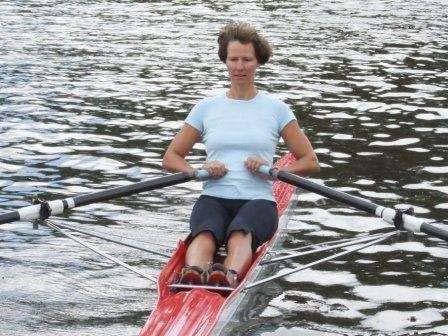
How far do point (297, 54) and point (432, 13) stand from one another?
13580 mm

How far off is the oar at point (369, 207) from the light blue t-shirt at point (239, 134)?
1.00 ft

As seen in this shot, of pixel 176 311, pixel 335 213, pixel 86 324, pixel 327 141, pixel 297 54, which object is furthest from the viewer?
pixel 297 54

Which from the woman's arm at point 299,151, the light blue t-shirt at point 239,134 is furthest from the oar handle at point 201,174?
the woman's arm at point 299,151

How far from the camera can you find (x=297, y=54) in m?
29.0

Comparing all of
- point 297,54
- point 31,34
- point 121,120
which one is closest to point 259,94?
point 121,120

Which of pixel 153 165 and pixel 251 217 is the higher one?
pixel 251 217

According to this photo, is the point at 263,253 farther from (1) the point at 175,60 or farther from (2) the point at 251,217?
(1) the point at 175,60

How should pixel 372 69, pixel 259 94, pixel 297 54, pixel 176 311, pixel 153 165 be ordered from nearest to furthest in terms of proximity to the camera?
pixel 176 311 → pixel 259 94 → pixel 153 165 → pixel 372 69 → pixel 297 54

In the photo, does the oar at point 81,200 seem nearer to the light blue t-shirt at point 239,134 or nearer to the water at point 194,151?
the light blue t-shirt at point 239,134

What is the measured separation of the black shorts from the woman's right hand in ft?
0.90

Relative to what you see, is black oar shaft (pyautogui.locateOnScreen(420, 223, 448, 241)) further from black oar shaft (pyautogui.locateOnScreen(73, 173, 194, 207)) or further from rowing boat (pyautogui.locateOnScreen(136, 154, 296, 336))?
black oar shaft (pyautogui.locateOnScreen(73, 173, 194, 207))

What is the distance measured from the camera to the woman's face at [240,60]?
9844mm

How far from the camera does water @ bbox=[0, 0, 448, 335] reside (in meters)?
10.1

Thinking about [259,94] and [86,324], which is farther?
[259,94]
